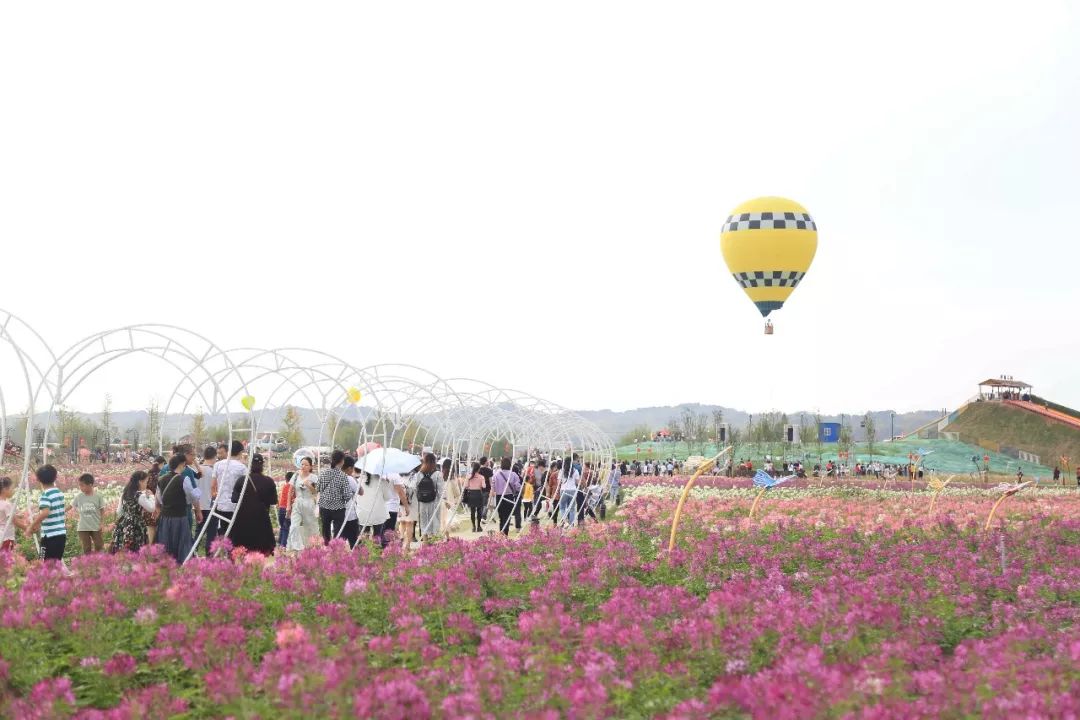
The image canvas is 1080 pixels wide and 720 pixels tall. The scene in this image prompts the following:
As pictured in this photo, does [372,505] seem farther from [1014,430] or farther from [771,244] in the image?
[1014,430]

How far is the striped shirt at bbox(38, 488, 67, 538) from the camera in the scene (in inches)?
452

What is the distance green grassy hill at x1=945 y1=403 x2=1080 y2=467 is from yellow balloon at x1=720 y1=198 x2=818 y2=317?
58.5 meters

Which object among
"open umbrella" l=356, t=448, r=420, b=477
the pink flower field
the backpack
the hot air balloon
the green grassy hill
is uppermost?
the hot air balloon

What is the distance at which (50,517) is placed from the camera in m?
11.6

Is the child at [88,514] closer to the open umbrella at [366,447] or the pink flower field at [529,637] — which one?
the open umbrella at [366,447]

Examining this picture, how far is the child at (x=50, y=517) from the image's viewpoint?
37.2 ft

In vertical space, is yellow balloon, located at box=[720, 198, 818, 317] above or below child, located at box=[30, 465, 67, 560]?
above

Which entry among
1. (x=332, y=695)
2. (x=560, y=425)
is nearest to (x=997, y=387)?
(x=560, y=425)

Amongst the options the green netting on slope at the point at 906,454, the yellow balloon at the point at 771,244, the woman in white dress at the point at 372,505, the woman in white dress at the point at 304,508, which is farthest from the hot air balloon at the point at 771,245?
the green netting on slope at the point at 906,454

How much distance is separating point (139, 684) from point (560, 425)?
18.4 meters

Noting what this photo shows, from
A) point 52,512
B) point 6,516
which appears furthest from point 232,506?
point 6,516

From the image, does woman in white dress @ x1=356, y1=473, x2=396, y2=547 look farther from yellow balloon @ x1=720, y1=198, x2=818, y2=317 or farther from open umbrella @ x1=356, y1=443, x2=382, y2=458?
yellow balloon @ x1=720, y1=198, x2=818, y2=317

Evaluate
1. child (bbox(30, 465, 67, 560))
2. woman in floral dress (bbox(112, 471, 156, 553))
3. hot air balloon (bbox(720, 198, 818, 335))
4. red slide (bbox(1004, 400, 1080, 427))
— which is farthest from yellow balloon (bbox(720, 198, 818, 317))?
red slide (bbox(1004, 400, 1080, 427))

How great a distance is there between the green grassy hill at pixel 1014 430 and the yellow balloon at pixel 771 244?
58.5 metres
